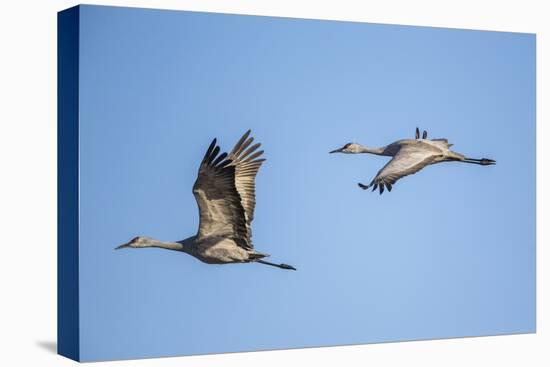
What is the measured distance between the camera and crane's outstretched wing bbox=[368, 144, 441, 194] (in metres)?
12.1

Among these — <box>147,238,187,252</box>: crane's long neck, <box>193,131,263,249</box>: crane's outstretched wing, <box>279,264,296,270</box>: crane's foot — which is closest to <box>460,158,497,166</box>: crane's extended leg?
<box>279,264,296,270</box>: crane's foot

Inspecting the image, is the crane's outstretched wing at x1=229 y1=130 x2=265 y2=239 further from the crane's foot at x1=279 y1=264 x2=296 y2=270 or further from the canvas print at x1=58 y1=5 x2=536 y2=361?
the crane's foot at x1=279 y1=264 x2=296 y2=270

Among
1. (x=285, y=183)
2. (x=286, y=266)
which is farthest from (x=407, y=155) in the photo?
(x=286, y=266)

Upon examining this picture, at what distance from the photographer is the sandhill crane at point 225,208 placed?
36.4 ft

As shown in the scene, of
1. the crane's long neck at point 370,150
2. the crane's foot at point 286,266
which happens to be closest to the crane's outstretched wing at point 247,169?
the crane's foot at point 286,266

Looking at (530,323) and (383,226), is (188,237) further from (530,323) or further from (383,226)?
(530,323)

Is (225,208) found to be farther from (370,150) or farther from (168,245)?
(370,150)

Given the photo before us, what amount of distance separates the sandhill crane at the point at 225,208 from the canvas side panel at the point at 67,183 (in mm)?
481

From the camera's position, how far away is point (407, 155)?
12.2 m

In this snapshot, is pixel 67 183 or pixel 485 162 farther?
pixel 485 162

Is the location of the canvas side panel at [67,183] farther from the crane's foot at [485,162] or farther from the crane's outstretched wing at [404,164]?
the crane's foot at [485,162]

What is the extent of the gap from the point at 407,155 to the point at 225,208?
1.89 meters

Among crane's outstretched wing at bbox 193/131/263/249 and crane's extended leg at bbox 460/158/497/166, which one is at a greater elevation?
crane's extended leg at bbox 460/158/497/166

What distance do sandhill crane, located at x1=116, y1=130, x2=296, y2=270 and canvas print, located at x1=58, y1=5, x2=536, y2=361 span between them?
16mm
